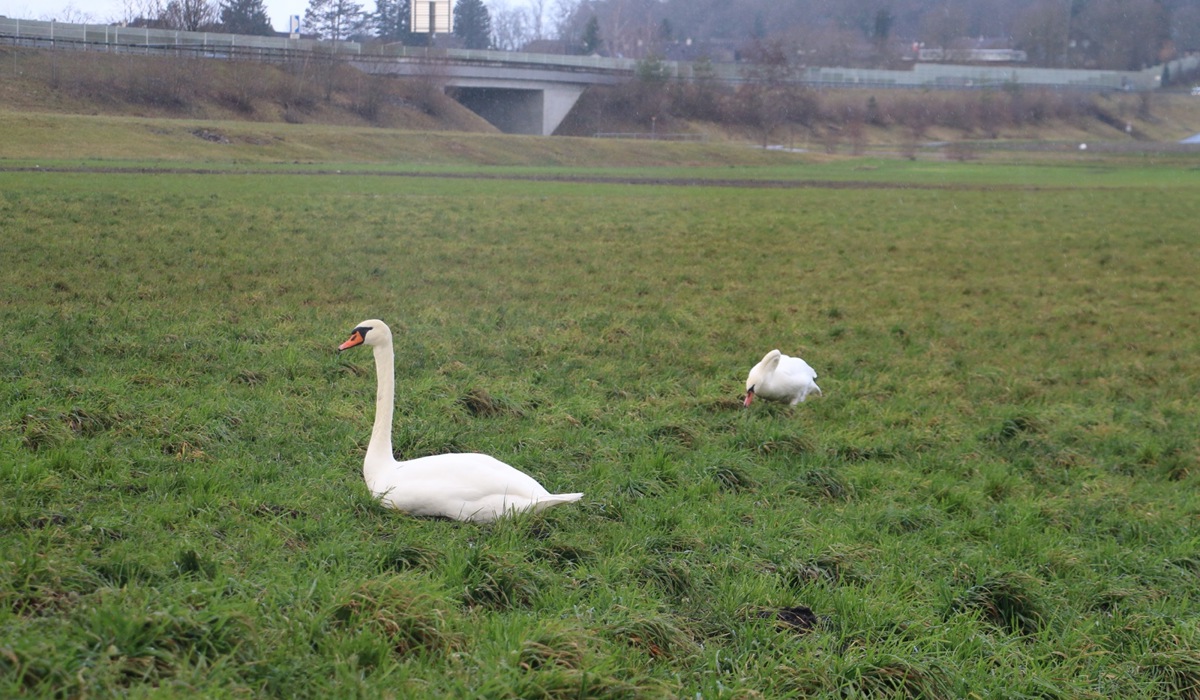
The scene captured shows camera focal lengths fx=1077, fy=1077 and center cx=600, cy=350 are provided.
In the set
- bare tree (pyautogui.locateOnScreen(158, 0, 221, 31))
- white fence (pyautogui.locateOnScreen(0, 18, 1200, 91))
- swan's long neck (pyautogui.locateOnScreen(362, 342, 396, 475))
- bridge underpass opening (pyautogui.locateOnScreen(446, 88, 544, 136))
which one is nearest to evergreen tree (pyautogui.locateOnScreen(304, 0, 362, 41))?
white fence (pyautogui.locateOnScreen(0, 18, 1200, 91))

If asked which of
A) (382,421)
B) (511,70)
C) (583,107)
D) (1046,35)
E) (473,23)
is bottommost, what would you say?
(382,421)

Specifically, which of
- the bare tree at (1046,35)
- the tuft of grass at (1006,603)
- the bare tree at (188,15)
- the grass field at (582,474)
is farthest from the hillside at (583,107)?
the tuft of grass at (1006,603)

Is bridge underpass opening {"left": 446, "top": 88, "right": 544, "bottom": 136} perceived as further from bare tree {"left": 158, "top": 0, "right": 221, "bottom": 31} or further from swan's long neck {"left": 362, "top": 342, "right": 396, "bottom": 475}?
swan's long neck {"left": 362, "top": 342, "right": 396, "bottom": 475}

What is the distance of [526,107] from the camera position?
89.1 meters

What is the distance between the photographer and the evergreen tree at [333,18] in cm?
4282

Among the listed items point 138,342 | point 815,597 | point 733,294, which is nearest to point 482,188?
point 733,294

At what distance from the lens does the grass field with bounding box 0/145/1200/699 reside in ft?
14.3

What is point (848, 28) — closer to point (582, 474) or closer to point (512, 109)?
point (512, 109)

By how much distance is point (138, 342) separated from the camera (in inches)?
418

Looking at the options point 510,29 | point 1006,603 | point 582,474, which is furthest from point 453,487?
point 510,29

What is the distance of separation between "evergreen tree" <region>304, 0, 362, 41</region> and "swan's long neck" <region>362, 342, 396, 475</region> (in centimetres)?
3564

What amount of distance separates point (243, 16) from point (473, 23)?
64.3 metres

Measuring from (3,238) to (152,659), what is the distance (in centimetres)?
1456

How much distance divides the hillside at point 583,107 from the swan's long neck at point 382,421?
692 inches
